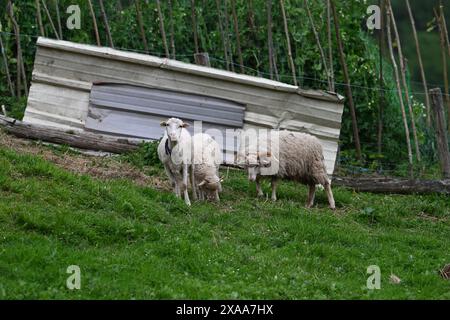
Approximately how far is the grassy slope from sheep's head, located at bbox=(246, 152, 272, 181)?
357 mm

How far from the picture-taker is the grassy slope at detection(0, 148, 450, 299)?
28.8 feet

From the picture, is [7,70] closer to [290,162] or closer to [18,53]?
[18,53]

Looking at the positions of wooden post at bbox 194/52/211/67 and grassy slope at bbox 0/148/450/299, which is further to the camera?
wooden post at bbox 194/52/211/67

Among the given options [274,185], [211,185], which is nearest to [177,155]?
[211,185]

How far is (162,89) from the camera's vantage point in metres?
15.0

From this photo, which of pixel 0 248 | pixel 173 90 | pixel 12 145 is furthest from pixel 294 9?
pixel 0 248

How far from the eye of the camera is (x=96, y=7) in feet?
57.9

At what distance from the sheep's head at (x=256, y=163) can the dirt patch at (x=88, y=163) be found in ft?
3.88

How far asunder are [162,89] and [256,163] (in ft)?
8.67

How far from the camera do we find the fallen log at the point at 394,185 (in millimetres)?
13870

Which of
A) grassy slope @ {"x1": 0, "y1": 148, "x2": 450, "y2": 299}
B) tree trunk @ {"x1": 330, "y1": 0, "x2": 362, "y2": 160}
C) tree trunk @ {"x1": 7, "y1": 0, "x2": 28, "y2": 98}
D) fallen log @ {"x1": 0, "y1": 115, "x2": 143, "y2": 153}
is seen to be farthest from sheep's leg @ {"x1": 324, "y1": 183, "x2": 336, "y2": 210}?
tree trunk @ {"x1": 7, "y1": 0, "x2": 28, "y2": 98}

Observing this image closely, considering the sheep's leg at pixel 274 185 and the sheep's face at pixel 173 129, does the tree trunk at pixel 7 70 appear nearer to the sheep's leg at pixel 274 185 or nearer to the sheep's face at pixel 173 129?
the sheep's face at pixel 173 129

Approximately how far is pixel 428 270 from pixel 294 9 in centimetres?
815

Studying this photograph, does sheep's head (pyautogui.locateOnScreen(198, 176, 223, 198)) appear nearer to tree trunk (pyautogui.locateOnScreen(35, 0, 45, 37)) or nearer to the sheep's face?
the sheep's face
